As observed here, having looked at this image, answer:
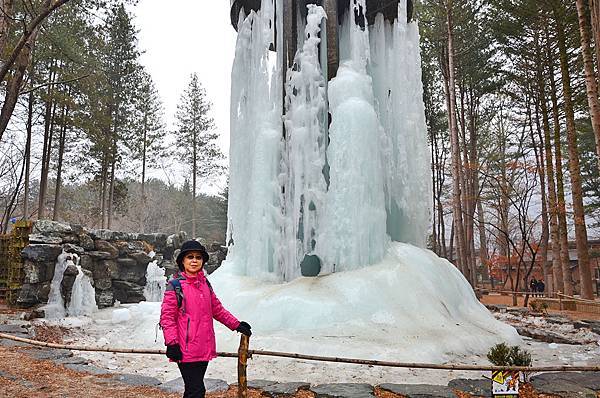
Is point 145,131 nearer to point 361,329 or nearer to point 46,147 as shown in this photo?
point 46,147

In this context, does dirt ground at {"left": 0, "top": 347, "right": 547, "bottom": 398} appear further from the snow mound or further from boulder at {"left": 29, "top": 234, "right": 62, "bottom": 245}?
boulder at {"left": 29, "top": 234, "right": 62, "bottom": 245}

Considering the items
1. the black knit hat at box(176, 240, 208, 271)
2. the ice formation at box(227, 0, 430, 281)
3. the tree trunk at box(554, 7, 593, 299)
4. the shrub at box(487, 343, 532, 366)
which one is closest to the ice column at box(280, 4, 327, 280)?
the ice formation at box(227, 0, 430, 281)

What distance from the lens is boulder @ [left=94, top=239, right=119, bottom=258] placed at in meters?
12.8

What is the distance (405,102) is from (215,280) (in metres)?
5.28

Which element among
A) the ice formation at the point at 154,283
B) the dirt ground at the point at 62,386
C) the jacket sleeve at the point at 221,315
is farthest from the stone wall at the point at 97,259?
the jacket sleeve at the point at 221,315

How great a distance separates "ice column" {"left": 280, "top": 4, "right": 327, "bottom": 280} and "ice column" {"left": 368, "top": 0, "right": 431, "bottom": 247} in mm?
1335

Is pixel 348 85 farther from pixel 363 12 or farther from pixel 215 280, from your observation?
pixel 215 280

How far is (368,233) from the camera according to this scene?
7.33 m

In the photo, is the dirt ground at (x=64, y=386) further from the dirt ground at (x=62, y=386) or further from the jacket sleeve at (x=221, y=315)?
the jacket sleeve at (x=221, y=315)

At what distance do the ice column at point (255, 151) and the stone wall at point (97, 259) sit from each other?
557 centimetres

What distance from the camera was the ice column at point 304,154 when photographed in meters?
7.72

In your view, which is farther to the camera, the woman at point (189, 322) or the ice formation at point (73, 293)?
the ice formation at point (73, 293)

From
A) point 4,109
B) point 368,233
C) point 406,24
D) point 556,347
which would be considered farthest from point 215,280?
point 406,24

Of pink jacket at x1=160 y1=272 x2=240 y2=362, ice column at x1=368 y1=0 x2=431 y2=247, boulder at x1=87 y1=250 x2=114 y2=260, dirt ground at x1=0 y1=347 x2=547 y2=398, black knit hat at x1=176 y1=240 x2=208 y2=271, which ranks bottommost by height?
dirt ground at x1=0 y1=347 x2=547 y2=398
